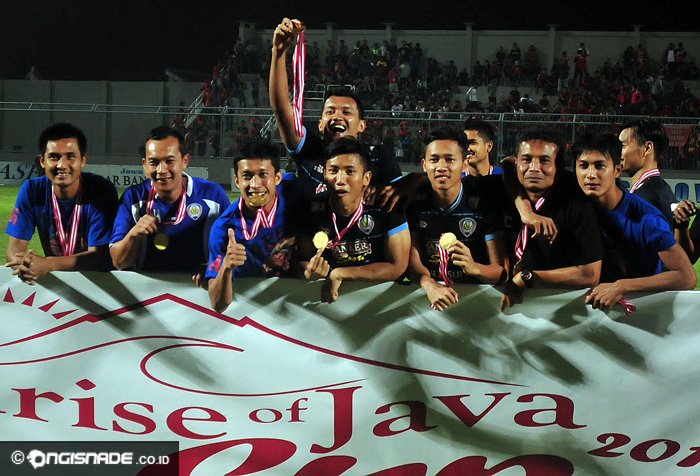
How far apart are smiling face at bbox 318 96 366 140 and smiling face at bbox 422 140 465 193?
2.81ft

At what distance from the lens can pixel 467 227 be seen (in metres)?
4.29

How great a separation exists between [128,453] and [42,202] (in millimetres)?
1607

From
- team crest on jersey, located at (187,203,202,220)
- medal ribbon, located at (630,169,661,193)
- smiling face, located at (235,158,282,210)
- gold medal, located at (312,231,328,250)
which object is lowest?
gold medal, located at (312,231,328,250)


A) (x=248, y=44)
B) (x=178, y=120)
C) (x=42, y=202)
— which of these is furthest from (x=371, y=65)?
(x=42, y=202)

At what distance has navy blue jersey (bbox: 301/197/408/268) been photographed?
417 centimetres

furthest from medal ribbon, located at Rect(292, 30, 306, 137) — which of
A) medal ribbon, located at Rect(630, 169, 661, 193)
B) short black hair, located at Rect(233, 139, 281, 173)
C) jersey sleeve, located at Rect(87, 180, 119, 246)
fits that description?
medal ribbon, located at Rect(630, 169, 661, 193)

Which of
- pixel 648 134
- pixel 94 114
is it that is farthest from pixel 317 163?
pixel 94 114

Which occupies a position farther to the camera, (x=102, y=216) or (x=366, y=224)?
A: (x=102, y=216)

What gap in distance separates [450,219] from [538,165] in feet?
1.79

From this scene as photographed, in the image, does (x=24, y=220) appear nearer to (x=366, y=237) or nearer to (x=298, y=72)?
(x=298, y=72)

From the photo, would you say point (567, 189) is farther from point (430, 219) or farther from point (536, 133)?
point (430, 219)

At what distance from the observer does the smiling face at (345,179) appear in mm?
4227

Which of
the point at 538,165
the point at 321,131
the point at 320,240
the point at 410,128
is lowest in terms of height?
the point at 320,240

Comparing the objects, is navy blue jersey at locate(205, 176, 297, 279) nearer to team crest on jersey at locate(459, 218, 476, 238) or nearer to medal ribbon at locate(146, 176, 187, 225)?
medal ribbon at locate(146, 176, 187, 225)
